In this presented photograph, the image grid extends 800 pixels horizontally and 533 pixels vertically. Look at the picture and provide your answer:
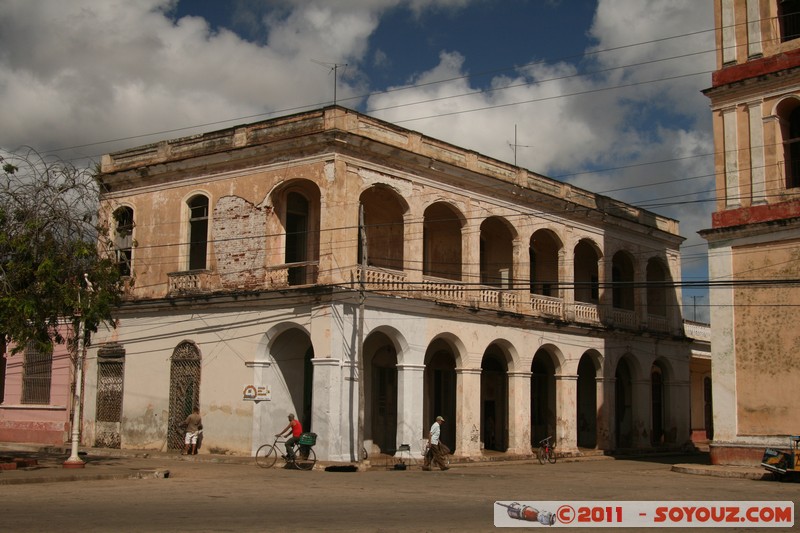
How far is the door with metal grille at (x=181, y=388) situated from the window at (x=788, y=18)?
1690cm

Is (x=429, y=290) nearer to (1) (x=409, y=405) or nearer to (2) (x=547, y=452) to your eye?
(1) (x=409, y=405)

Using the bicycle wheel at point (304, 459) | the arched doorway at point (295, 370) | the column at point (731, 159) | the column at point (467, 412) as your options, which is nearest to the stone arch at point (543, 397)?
the column at point (467, 412)

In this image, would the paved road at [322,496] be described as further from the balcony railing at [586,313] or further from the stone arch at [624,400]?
the stone arch at [624,400]

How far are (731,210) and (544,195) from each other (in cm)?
700

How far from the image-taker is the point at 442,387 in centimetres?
2778

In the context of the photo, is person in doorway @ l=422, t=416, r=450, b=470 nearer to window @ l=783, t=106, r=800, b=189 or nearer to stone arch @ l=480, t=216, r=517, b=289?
stone arch @ l=480, t=216, r=517, b=289

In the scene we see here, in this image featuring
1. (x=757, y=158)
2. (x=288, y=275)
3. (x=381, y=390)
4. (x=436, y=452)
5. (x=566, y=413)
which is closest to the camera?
(x=436, y=452)

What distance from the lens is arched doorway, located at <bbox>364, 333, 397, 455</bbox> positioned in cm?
2531

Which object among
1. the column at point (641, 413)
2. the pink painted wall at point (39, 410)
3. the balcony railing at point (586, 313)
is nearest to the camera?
the pink painted wall at point (39, 410)

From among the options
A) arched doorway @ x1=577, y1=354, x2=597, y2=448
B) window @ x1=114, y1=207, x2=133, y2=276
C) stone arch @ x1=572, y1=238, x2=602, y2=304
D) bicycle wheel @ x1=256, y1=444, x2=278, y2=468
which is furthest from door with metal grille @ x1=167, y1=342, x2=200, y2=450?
arched doorway @ x1=577, y1=354, x2=597, y2=448

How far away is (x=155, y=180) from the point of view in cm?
2639

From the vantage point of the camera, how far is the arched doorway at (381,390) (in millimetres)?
25312

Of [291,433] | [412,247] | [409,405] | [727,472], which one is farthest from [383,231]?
[727,472]

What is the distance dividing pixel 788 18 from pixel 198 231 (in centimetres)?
1624
